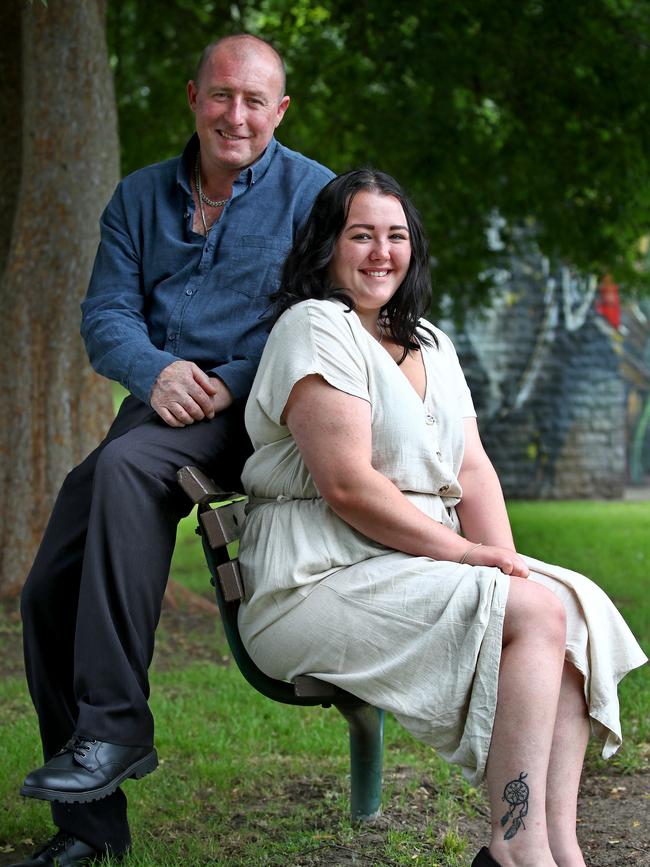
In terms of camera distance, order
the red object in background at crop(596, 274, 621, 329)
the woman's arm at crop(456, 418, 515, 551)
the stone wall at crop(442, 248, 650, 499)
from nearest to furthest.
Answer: the woman's arm at crop(456, 418, 515, 551) < the stone wall at crop(442, 248, 650, 499) < the red object in background at crop(596, 274, 621, 329)

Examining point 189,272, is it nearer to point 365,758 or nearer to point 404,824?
point 365,758

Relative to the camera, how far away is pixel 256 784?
13.6 ft

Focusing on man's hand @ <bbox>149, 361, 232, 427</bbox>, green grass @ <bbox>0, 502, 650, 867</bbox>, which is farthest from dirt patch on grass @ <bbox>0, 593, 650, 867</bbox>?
man's hand @ <bbox>149, 361, 232, 427</bbox>

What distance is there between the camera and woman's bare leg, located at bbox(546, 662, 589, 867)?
8.60ft

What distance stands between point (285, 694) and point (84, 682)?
49 centimetres

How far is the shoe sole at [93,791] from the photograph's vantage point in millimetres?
2701

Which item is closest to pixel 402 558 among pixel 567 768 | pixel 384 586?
pixel 384 586

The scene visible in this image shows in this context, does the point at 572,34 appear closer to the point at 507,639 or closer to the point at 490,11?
the point at 490,11

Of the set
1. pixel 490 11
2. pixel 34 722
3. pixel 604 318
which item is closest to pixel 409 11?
pixel 490 11

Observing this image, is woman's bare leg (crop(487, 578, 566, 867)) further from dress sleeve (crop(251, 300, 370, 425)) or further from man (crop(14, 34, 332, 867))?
man (crop(14, 34, 332, 867))

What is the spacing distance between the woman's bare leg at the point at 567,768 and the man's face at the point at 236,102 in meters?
1.64

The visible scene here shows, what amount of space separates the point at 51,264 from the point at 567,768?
488cm

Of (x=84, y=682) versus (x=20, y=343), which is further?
(x=20, y=343)

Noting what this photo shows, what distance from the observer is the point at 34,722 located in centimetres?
485
